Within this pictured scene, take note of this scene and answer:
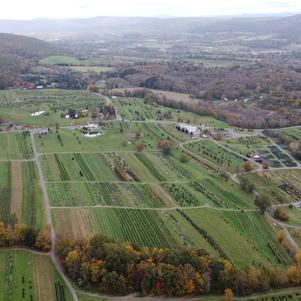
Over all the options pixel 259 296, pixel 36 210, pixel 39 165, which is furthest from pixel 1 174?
pixel 259 296

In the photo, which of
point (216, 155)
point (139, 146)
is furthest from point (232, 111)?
point (139, 146)

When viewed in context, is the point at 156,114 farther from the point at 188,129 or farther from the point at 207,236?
the point at 207,236

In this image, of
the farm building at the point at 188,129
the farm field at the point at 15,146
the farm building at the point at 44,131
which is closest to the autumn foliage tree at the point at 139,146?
the farm building at the point at 188,129

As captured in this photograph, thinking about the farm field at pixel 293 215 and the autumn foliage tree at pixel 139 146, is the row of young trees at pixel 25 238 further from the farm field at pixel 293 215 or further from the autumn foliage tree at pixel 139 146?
the autumn foliage tree at pixel 139 146

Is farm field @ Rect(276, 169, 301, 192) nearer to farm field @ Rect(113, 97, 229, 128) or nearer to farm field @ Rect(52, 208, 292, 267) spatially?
farm field @ Rect(52, 208, 292, 267)

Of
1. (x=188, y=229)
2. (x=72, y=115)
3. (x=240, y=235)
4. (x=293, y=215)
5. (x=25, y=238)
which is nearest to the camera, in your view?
(x=25, y=238)

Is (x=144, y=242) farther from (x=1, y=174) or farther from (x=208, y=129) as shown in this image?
(x=208, y=129)
